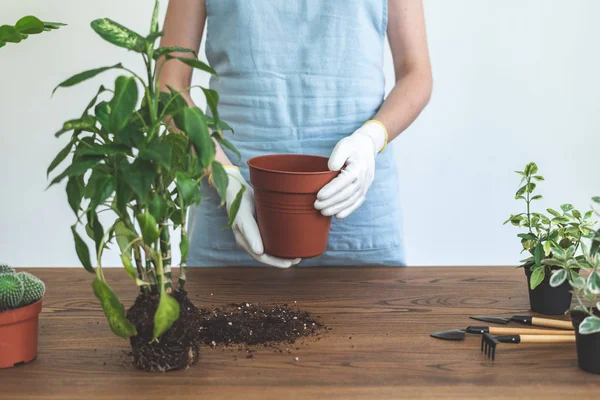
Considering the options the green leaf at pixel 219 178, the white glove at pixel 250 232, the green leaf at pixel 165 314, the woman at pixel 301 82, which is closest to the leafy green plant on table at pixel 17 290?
the green leaf at pixel 165 314

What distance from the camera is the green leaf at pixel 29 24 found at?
1118mm

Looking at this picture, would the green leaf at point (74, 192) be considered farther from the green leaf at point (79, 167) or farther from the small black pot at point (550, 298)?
the small black pot at point (550, 298)

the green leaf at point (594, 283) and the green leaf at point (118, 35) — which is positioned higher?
the green leaf at point (118, 35)

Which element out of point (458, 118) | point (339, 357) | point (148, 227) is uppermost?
point (458, 118)

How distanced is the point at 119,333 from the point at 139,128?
290 millimetres

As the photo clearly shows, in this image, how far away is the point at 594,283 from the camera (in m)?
0.97

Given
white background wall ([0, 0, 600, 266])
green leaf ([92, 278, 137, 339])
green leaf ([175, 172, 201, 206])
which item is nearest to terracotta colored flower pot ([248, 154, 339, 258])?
green leaf ([175, 172, 201, 206])

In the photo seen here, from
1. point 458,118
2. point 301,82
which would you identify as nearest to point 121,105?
point 301,82

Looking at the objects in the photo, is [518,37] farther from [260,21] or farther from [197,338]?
[197,338]

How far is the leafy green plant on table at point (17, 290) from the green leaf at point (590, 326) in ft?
2.68

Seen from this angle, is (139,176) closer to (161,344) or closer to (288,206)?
(161,344)

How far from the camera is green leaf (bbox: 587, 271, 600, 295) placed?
38.0 inches

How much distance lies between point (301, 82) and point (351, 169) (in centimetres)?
39

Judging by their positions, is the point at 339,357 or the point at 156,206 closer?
the point at 156,206
